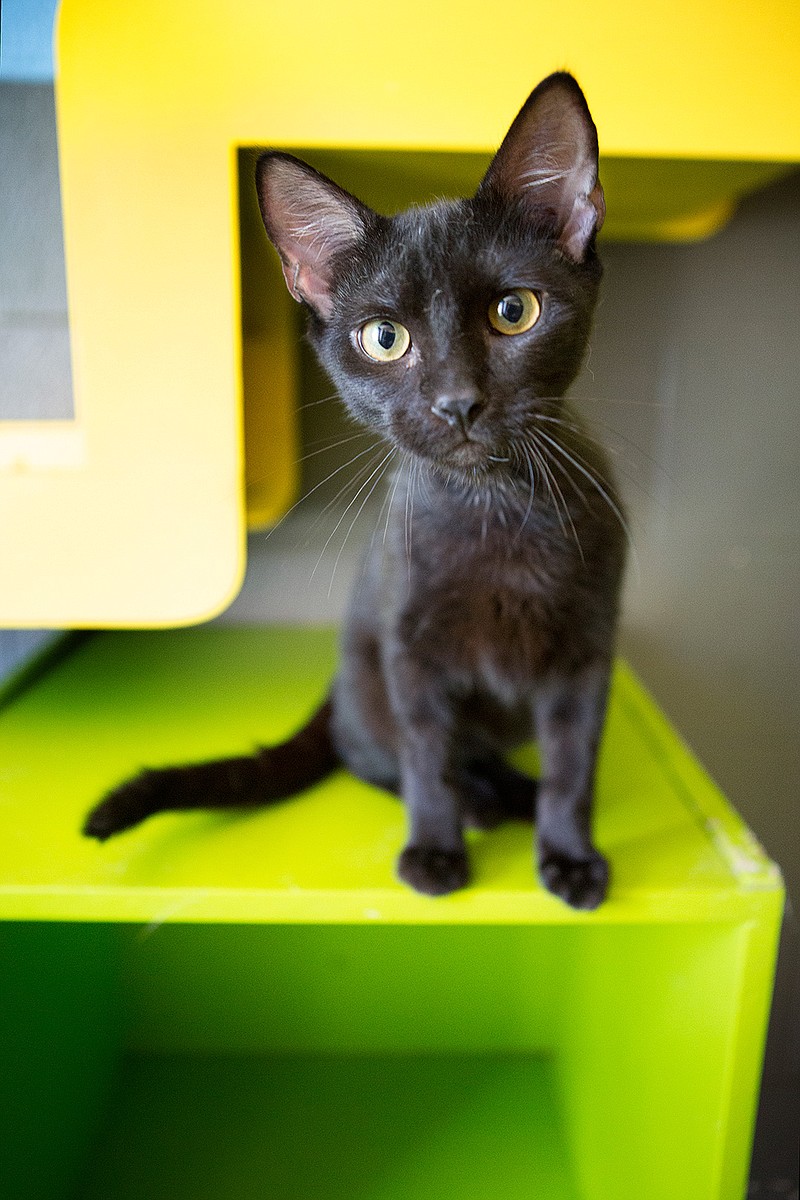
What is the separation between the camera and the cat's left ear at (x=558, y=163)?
1.50 feet

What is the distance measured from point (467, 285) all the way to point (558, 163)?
84 millimetres

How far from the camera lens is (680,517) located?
1358mm

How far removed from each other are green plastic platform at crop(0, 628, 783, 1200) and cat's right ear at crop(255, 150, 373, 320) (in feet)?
1.48

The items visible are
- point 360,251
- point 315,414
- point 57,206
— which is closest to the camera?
point 360,251

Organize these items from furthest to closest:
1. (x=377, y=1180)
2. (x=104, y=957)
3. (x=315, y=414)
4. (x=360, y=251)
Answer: (x=315, y=414)
(x=104, y=957)
(x=377, y=1180)
(x=360, y=251)

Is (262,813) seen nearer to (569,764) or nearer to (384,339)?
(569,764)

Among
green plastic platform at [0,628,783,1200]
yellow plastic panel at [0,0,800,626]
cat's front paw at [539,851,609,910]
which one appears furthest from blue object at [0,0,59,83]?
cat's front paw at [539,851,609,910]

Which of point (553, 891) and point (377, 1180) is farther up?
point (553, 891)

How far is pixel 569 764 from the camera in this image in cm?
71

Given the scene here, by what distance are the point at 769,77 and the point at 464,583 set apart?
0.46 m

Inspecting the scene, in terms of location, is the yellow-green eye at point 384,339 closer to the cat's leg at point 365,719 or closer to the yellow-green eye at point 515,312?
the yellow-green eye at point 515,312

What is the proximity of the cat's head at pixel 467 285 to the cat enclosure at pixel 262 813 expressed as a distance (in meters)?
0.17

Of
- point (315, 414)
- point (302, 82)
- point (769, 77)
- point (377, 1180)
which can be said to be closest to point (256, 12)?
point (302, 82)

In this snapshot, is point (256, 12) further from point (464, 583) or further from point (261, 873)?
point (261, 873)
